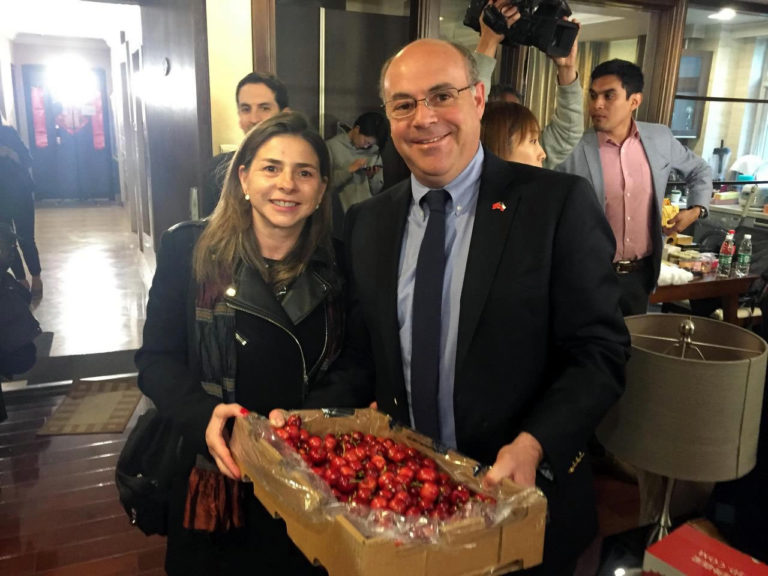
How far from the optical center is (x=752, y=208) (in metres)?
4.88

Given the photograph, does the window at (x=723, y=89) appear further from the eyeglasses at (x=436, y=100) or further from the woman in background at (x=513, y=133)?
the eyeglasses at (x=436, y=100)

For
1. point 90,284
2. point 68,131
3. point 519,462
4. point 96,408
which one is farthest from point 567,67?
point 68,131

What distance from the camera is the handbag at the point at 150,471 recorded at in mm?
1435

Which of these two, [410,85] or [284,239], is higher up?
[410,85]

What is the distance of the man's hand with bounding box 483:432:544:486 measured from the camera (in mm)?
927

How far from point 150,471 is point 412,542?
2.96 feet

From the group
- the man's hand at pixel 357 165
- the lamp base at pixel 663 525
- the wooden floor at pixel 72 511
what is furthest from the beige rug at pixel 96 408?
the lamp base at pixel 663 525

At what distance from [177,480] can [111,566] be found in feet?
3.37

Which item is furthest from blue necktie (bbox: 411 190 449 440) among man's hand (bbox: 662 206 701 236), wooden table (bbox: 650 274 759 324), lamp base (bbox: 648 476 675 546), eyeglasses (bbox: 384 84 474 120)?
man's hand (bbox: 662 206 701 236)

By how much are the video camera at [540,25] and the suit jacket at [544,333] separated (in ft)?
3.98

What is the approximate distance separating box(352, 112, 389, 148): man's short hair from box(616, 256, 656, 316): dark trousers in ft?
4.13

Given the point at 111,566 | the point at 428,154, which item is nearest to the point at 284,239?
the point at 428,154

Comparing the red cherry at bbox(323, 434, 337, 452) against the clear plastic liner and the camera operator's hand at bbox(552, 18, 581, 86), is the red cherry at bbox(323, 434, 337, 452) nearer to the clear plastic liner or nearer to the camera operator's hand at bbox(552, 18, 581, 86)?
the clear plastic liner

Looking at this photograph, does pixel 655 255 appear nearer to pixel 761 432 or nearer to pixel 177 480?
pixel 761 432
